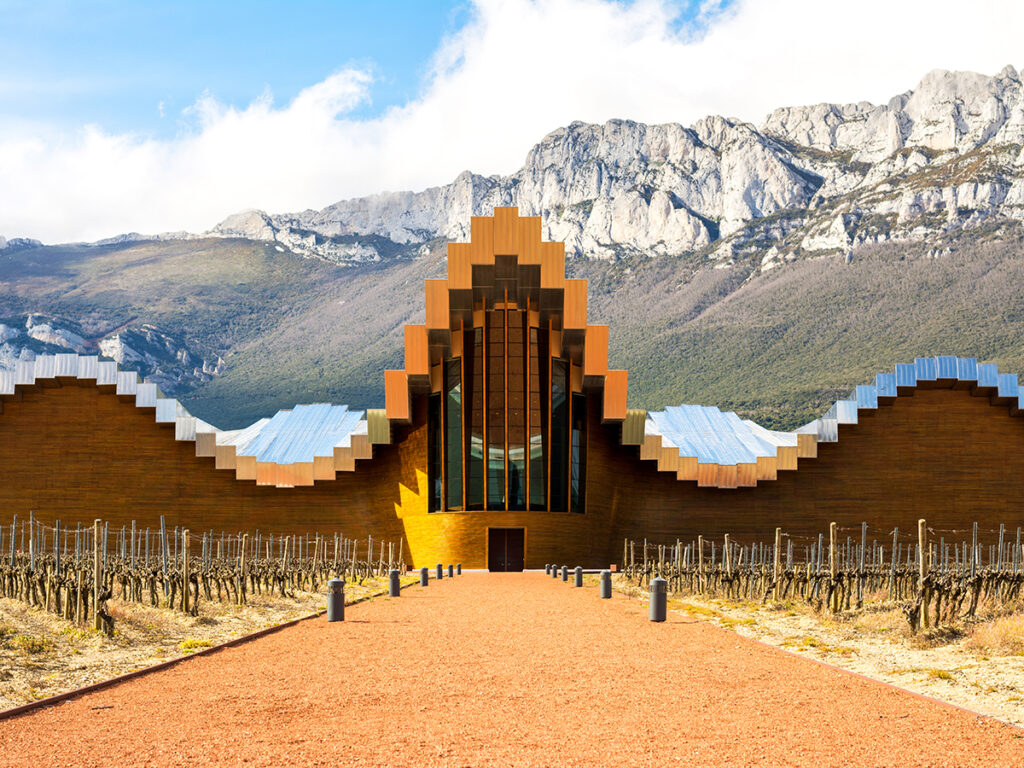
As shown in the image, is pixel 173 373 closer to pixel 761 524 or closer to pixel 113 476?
pixel 113 476

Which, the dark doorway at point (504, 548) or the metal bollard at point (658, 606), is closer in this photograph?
the metal bollard at point (658, 606)

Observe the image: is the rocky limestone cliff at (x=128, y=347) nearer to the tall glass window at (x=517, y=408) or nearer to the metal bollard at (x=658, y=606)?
the tall glass window at (x=517, y=408)

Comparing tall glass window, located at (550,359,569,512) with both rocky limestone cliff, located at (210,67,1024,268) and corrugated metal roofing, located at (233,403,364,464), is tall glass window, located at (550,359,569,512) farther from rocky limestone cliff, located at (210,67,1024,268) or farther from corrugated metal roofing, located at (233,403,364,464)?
rocky limestone cliff, located at (210,67,1024,268)

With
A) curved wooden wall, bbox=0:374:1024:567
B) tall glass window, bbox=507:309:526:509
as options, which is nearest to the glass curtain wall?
tall glass window, bbox=507:309:526:509

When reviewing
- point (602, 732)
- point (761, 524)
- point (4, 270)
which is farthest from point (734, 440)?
point (4, 270)

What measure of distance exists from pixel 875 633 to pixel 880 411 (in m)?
37.0

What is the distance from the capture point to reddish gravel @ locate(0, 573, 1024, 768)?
9555mm

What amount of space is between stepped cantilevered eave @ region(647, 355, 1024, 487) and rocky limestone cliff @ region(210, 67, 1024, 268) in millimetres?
77340

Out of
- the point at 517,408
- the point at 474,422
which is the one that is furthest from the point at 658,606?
the point at 474,422

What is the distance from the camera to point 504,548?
5316 cm

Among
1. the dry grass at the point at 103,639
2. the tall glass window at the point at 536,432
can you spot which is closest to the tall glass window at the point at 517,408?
the tall glass window at the point at 536,432

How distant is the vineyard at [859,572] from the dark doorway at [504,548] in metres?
5.54

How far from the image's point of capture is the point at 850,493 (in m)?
54.2

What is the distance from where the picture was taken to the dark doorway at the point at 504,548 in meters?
52.7
